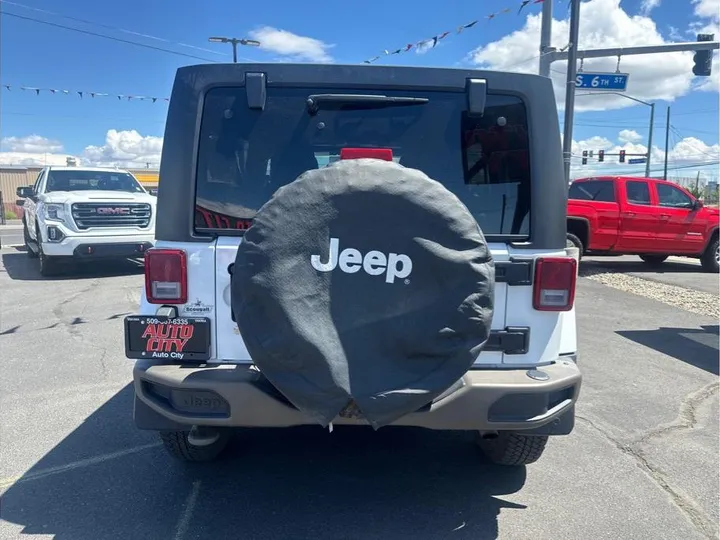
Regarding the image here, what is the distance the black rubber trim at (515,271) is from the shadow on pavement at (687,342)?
13.0 ft

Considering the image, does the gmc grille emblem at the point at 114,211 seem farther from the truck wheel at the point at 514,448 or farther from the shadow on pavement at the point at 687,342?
the truck wheel at the point at 514,448

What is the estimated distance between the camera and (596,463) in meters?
3.56

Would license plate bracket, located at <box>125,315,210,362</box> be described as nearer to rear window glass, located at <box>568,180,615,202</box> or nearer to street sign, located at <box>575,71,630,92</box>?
rear window glass, located at <box>568,180,615,202</box>

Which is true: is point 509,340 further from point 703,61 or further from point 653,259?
point 703,61

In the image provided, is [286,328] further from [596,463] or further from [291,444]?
[596,463]

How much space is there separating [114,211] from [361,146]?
8489 millimetres

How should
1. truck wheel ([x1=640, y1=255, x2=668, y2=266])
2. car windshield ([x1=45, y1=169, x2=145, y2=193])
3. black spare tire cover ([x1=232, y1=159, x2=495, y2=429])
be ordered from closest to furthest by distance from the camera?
black spare tire cover ([x1=232, y1=159, x2=495, y2=429]), car windshield ([x1=45, y1=169, x2=145, y2=193]), truck wheel ([x1=640, y1=255, x2=668, y2=266])

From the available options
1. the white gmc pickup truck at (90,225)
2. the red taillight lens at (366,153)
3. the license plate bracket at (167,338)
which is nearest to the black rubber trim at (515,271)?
the red taillight lens at (366,153)

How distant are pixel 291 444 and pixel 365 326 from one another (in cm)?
174

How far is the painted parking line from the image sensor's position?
10.6 ft

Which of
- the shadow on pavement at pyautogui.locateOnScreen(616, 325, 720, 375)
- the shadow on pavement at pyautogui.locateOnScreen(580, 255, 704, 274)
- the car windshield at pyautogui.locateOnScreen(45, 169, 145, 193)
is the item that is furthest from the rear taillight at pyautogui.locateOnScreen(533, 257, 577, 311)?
the car windshield at pyautogui.locateOnScreen(45, 169, 145, 193)

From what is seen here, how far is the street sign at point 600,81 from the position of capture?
12846 millimetres

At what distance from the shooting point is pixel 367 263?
7.50 feet

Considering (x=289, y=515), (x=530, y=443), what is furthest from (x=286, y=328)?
(x=530, y=443)
